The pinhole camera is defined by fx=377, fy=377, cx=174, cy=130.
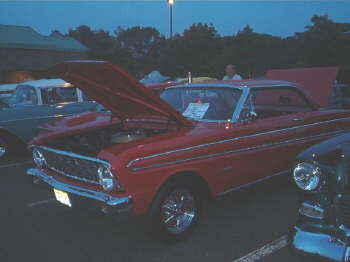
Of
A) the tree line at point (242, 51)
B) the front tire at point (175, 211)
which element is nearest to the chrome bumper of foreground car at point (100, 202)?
the front tire at point (175, 211)

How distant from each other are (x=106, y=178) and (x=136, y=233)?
0.98m

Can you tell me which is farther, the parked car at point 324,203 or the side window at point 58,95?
the side window at point 58,95

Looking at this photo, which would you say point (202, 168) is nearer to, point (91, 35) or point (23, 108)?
point (23, 108)

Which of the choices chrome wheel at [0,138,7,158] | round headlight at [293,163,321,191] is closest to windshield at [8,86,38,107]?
chrome wheel at [0,138,7,158]

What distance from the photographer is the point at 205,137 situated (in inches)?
146

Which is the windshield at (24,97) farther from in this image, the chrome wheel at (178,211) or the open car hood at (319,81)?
the open car hood at (319,81)

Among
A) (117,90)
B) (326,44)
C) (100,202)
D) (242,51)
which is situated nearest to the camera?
(100,202)

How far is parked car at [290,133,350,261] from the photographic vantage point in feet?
8.21

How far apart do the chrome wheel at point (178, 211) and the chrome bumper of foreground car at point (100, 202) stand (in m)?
0.42

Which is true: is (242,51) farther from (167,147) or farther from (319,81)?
(167,147)

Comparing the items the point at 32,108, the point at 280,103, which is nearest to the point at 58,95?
the point at 32,108

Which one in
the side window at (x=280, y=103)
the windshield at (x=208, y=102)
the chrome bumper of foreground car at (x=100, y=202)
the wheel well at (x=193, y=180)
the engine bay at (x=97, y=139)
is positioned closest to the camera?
the chrome bumper of foreground car at (x=100, y=202)

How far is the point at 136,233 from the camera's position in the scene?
12.9ft

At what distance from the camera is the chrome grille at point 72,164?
11.1ft
